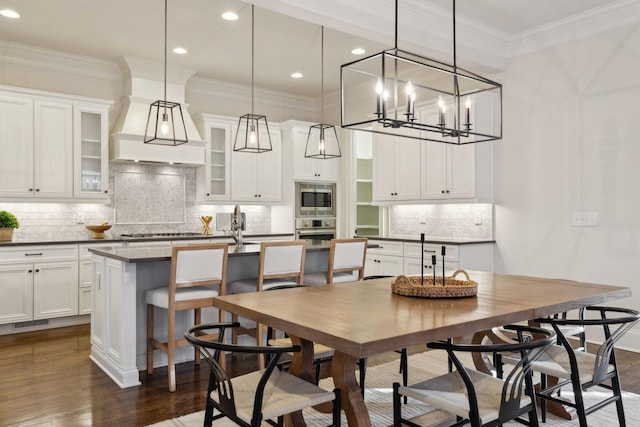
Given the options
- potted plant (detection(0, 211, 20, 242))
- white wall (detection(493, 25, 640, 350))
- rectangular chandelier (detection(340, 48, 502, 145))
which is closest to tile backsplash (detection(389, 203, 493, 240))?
white wall (detection(493, 25, 640, 350))

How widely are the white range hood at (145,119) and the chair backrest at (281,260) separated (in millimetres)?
2912

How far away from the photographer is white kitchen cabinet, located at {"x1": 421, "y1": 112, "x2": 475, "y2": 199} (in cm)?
539

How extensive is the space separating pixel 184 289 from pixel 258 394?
189 cm

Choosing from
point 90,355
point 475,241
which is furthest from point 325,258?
point 90,355

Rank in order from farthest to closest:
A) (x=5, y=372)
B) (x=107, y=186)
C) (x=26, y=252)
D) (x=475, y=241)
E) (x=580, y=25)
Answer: (x=107, y=186)
(x=475, y=241)
(x=26, y=252)
(x=580, y=25)
(x=5, y=372)

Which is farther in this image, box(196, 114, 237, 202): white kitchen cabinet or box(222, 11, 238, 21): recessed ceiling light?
box(196, 114, 237, 202): white kitchen cabinet

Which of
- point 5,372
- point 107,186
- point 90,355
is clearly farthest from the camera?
point 107,186

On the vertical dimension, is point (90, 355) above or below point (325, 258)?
below

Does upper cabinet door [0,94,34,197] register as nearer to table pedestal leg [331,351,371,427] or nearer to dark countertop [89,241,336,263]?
dark countertop [89,241,336,263]

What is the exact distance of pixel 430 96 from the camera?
6.30 m

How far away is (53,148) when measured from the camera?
545 cm

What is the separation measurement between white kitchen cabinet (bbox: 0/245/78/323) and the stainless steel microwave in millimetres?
2996

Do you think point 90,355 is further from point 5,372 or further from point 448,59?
point 448,59

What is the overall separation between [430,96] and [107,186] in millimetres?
4035
